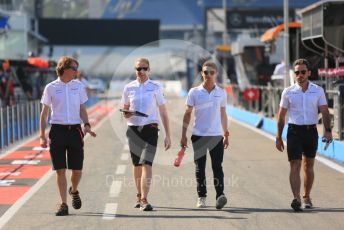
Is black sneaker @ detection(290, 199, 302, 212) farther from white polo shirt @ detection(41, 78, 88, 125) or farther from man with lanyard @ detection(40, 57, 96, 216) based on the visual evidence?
white polo shirt @ detection(41, 78, 88, 125)

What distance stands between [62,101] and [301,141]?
9.50 ft

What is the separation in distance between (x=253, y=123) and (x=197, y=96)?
1814 centimetres

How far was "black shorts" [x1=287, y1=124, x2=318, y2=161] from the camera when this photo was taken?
384 inches

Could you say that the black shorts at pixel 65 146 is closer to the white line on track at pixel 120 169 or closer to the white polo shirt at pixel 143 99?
the white polo shirt at pixel 143 99

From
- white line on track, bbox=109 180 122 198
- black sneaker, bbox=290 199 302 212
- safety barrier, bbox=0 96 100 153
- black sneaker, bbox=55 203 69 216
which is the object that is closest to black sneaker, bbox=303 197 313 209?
black sneaker, bbox=290 199 302 212

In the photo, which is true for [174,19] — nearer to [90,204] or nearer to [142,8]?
[142,8]

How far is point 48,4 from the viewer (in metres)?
167

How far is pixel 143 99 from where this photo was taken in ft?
32.3

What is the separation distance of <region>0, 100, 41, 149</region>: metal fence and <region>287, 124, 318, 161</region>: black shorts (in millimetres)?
10360

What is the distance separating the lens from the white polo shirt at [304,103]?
9805mm

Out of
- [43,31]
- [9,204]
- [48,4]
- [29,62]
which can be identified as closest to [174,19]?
[48,4]

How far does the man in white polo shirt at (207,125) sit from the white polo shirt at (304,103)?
0.84 m

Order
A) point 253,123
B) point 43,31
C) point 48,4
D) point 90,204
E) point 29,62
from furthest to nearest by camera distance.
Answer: point 48,4
point 43,31
point 29,62
point 253,123
point 90,204
